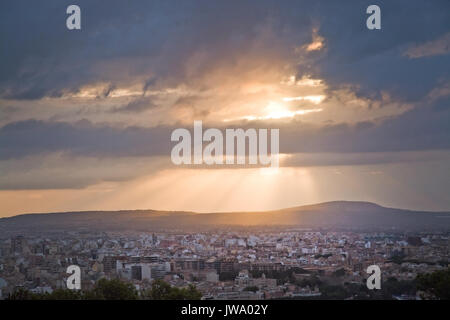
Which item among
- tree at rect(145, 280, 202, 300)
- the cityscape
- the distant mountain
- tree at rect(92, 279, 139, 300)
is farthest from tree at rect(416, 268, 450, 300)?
the distant mountain

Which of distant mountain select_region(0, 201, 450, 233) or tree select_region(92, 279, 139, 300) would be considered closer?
tree select_region(92, 279, 139, 300)

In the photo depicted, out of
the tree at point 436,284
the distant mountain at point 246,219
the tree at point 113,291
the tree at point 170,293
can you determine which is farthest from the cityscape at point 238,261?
the tree at point 113,291

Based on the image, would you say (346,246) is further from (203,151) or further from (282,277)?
(203,151)

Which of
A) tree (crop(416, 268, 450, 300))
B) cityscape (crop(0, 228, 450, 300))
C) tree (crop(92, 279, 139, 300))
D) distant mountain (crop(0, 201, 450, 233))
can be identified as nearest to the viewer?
tree (crop(416, 268, 450, 300))

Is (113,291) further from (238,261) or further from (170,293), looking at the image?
(238,261)

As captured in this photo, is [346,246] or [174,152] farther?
[346,246]

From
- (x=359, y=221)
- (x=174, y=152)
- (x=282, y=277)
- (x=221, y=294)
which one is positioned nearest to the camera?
(x=221, y=294)

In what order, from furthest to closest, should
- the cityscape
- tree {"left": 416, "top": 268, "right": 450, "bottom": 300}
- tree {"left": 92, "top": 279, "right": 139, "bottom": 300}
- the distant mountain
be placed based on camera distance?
the distant mountain
the cityscape
tree {"left": 92, "top": 279, "right": 139, "bottom": 300}
tree {"left": 416, "top": 268, "right": 450, "bottom": 300}

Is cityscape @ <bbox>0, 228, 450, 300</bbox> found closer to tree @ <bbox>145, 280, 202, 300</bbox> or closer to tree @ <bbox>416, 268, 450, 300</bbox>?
tree @ <bbox>145, 280, 202, 300</bbox>
